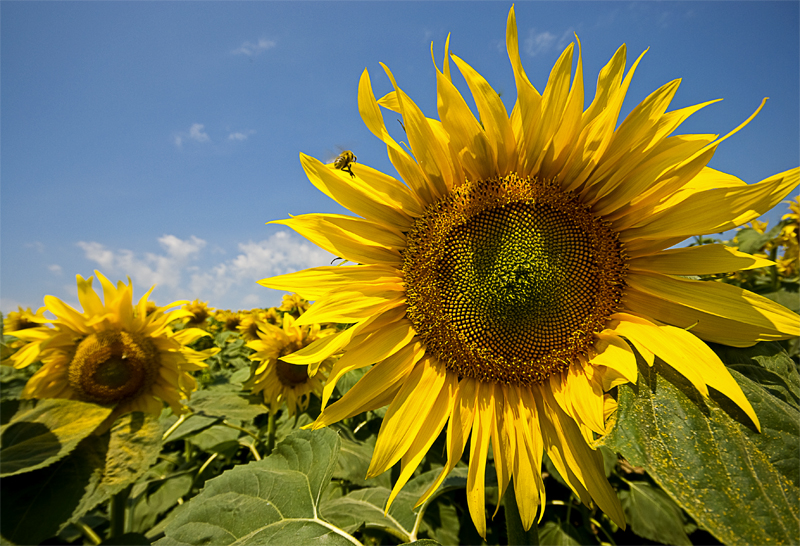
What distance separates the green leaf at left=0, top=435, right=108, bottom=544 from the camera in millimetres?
1663

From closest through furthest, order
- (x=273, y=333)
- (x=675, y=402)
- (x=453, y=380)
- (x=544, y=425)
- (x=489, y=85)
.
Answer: (x=675, y=402)
(x=489, y=85)
(x=544, y=425)
(x=453, y=380)
(x=273, y=333)

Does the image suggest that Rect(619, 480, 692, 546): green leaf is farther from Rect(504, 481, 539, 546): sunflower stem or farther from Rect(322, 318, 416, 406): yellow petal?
Rect(322, 318, 416, 406): yellow petal

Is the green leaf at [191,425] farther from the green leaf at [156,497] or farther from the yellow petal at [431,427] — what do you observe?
the yellow petal at [431,427]

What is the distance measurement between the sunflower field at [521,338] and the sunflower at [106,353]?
1006 mm

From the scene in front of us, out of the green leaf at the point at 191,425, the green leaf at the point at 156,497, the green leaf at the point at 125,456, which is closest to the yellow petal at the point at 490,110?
the green leaf at the point at 125,456

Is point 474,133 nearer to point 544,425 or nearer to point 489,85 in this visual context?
point 489,85

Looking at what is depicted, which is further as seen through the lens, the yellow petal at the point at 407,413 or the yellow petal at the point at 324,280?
the yellow petal at the point at 324,280

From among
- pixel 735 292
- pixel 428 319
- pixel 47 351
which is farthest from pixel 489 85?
pixel 47 351

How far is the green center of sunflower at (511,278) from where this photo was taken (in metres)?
1.50

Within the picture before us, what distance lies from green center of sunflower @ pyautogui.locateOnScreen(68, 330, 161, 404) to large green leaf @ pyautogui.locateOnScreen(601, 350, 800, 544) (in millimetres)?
3459

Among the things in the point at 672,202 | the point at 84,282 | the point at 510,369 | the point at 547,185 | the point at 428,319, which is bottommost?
the point at 510,369

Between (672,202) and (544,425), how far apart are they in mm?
929

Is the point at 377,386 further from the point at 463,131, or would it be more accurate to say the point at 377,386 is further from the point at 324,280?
the point at 463,131

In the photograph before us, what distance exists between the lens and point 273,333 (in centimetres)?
455
